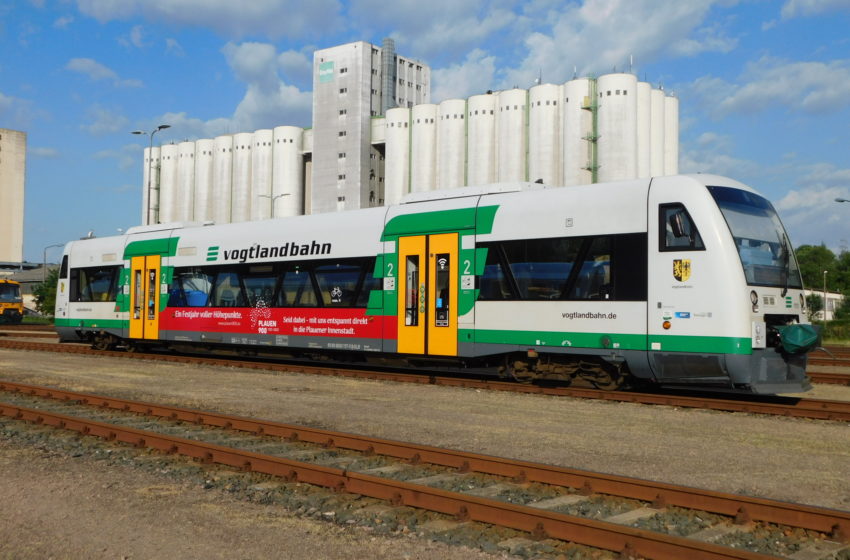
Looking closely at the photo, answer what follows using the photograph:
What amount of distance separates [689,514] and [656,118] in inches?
3193

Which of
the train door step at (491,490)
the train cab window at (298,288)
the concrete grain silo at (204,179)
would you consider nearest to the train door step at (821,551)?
the train door step at (491,490)

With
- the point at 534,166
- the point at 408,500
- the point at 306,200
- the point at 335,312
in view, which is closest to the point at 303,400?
the point at 335,312

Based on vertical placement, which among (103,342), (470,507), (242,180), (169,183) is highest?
(169,183)

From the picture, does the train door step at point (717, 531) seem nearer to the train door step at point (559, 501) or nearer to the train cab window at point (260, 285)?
the train door step at point (559, 501)

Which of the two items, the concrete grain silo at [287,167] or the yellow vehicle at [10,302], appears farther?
the concrete grain silo at [287,167]

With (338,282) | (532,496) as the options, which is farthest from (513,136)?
(532,496)

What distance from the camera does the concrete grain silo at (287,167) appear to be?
9550cm

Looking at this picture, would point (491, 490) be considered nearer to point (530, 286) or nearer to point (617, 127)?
point (530, 286)

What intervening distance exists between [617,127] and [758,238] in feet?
211

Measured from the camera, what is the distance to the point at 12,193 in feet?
436

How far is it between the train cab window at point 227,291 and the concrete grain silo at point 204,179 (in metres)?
86.7

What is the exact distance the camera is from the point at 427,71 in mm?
104625

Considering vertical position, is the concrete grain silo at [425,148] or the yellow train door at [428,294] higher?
the concrete grain silo at [425,148]

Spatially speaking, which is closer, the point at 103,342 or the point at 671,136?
the point at 103,342
